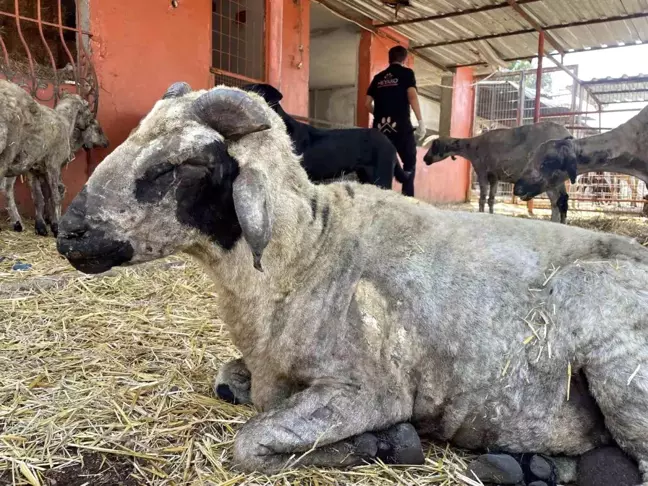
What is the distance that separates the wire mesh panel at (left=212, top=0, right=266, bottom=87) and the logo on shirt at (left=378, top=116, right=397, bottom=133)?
303 centimetres

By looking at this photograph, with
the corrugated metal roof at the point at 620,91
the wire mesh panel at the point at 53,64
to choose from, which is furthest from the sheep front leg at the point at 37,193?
the corrugated metal roof at the point at 620,91

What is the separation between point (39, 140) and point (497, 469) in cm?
647

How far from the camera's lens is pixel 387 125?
31.8 feet

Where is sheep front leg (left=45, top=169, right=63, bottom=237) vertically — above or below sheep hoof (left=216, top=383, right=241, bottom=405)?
above

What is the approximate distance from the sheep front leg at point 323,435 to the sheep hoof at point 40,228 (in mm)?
5758

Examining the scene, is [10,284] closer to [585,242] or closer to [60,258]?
[60,258]

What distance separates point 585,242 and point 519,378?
776 millimetres

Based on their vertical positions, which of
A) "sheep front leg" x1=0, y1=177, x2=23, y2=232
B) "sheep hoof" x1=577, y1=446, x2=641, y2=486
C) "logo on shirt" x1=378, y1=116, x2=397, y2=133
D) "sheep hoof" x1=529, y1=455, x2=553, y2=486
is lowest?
"sheep hoof" x1=529, y1=455, x2=553, y2=486

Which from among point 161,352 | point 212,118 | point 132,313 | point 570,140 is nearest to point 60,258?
point 132,313

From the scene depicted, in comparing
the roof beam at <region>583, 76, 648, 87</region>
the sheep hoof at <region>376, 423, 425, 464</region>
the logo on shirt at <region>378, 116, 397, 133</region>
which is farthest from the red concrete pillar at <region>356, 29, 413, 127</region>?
the sheep hoof at <region>376, 423, 425, 464</region>

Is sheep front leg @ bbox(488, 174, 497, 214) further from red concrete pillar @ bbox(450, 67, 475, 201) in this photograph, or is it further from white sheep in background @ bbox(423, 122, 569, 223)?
red concrete pillar @ bbox(450, 67, 475, 201)

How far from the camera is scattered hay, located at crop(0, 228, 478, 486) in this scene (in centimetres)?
229

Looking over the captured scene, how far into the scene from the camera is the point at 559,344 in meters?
2.43

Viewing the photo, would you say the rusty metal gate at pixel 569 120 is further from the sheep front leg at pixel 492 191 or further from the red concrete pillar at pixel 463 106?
the sheep front leg at pixel 492 191
